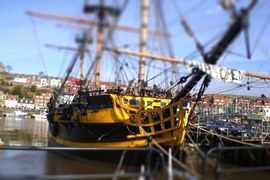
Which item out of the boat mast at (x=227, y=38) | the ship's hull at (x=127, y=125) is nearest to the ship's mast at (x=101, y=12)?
the boat mast at (x=227, y=38)

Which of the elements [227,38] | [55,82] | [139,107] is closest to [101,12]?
[227,38]

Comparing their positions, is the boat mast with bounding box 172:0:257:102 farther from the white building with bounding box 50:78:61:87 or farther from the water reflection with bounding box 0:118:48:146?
the water reflection with bounding box 0:118:48:146

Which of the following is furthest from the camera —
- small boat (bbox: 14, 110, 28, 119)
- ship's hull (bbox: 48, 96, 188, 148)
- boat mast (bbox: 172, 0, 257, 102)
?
small boat (bbox: 14, 110, 28, 119)

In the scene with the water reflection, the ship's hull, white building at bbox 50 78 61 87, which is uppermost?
white building at bbox 50 78 61 87

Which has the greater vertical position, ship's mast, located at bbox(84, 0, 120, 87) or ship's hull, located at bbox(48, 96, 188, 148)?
ship's mast, located at bbox(84, 0, 120, 87)

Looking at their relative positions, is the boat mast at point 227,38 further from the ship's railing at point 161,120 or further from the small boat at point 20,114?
the small boat at point 20,114

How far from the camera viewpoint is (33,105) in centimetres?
14050

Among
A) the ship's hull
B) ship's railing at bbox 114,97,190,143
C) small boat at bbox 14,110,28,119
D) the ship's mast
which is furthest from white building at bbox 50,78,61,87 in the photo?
small boat at bbox 14,110,28,119

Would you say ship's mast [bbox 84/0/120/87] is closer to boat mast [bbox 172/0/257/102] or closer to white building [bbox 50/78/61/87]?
boat mast [bbox 172/0/257/102]

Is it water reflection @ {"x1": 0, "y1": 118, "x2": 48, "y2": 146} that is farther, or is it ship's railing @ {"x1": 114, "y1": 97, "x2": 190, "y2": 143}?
water reflection @ {"x1": 0, "y1": 118, "x2": 48, "y2": 146}

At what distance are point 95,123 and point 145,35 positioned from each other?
994 centimetres

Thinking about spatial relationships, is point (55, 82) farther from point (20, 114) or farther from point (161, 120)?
point (20, 114)

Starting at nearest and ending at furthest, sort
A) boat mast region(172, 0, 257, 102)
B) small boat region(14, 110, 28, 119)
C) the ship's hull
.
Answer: boat mast region(172, 0, 257, 102), the ship's hull, small boat region(14, 110, 28, 119)

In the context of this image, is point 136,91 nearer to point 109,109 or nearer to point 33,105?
point 109,109
